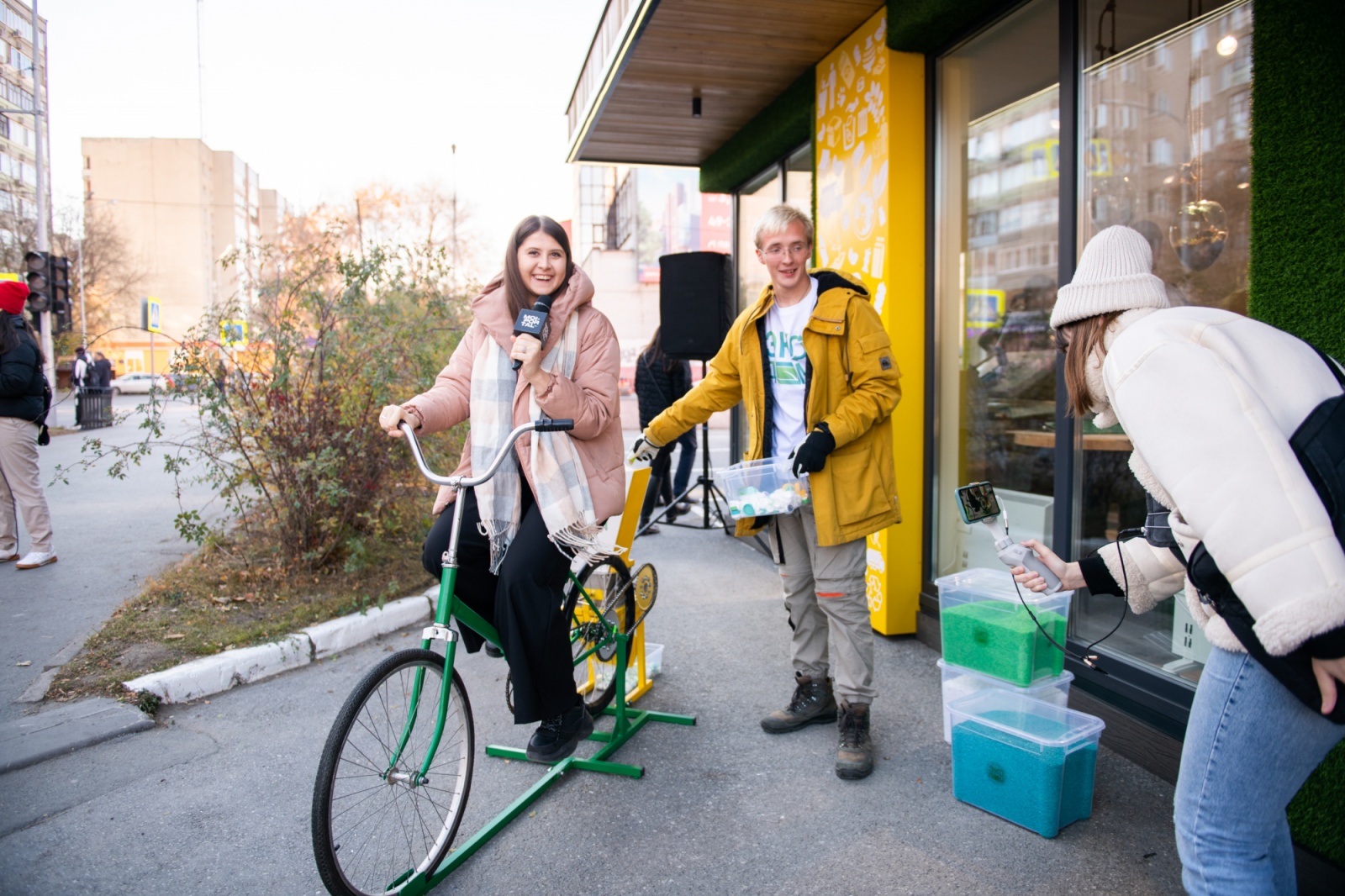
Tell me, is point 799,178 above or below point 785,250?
above

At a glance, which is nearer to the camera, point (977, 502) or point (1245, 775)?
point (1245, 775)

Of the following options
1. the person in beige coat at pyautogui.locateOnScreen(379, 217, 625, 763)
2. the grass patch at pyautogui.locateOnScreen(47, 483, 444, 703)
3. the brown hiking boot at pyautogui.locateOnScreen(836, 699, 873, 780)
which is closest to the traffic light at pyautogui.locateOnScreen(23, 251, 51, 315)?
the grass patch at pyautogui.locateOnScreen(47, 483, 444, 703)

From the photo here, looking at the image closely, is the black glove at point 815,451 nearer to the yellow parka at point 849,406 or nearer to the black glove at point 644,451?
the yellow parka at point 849,406

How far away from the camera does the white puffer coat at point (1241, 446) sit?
1.25 metres

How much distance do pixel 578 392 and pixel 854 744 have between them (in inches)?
68.3

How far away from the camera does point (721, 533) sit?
796cm

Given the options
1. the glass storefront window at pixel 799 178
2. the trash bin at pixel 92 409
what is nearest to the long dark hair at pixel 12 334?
the glass storefront window at pixel 799 178

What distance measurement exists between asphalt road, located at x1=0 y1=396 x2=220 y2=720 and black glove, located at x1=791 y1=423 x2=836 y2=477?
348cm

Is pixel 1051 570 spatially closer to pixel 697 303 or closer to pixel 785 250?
pixel 785 250

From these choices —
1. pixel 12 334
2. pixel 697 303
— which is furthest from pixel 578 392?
pixel 12 334

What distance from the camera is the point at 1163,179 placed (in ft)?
12.4

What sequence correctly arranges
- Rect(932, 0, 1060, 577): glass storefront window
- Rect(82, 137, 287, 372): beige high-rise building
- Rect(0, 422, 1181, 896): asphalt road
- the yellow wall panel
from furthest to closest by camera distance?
Rect(82, 137, 287, 372): beige high-rise building, the yellow wall panel, Rect(932, 0, 1060, 577): glass storefront window, Rect(0, 422, 1181, 896): asphalt road

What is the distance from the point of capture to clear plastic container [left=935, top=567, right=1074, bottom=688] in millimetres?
3100

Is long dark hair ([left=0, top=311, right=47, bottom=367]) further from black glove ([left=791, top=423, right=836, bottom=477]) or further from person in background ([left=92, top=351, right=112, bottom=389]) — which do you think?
person in background ([left=92, top=351, right=112, bottom=389])
